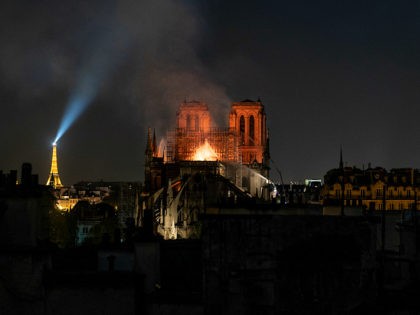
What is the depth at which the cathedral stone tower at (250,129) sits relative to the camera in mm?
97812

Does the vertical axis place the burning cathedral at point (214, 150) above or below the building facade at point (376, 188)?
above

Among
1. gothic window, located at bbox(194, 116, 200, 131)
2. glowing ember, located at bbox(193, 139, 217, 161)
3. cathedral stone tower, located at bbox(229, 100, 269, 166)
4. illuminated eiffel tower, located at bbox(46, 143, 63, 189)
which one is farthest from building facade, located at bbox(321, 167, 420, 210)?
illuminated eiffel tower, located at bbox(46, 143, 63, 189)

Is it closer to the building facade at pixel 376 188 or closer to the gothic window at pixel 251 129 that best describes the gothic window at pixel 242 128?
the gothic window at pixel 251 129

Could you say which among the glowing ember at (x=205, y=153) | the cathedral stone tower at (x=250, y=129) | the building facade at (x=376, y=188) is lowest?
the building facade at (x=376, y=188)

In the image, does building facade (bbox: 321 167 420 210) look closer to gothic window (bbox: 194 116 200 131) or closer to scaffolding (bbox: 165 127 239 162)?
scaffolding (bbox: 165 127 239 162)

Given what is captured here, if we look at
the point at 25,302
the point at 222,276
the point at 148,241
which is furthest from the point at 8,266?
the point at 222,276

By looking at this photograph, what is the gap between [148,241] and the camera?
1703 cm

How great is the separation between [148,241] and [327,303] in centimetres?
533

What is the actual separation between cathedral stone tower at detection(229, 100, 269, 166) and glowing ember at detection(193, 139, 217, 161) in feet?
20.8

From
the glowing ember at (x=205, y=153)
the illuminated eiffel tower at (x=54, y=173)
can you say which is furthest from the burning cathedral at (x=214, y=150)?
the illuminated eiffel tower at (x=54, y=173)

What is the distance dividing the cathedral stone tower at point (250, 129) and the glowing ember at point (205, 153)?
634cm

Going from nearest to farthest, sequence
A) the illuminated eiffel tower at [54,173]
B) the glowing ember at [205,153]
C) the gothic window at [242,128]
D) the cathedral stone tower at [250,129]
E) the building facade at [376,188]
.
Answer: the building facade at [376,188]
the glowing ember at [205,153]
the cathedral stone tower at [250,129]
the gothic window at [242,128]
the illuminated eiffel tower at [54,173]

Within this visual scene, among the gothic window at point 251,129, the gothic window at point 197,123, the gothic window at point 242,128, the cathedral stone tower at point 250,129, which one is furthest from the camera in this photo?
the gothic window at point 251,129

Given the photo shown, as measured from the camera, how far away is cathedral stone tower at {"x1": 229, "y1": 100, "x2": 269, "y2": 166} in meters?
97.8
